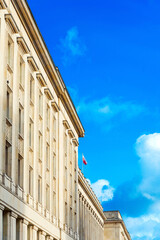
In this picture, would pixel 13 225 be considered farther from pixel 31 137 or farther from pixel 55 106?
pixel 55 106

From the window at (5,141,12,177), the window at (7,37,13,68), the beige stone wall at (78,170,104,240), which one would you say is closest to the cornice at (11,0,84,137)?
the window at (7,37,13,68)

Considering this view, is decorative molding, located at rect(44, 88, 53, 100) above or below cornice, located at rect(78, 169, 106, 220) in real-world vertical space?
below

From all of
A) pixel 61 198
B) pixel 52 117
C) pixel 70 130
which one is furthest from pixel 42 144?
pixel 70 130

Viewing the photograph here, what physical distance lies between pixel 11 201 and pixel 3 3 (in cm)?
1276

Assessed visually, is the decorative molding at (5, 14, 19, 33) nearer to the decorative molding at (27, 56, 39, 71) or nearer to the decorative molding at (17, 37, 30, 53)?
the decorative molding at (17, 37, 30, 53)

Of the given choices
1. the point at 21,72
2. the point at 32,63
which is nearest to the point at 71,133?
the point at 32,63

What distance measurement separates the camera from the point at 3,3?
117 ft

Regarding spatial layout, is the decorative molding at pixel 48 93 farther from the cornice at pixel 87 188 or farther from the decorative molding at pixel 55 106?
the cornice at pixel 87 188

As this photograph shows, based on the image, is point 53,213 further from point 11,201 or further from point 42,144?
point 11,201

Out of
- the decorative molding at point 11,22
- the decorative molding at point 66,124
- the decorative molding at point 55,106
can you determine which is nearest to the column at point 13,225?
the decorative molding at point 11,22

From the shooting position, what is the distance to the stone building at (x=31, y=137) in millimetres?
36000

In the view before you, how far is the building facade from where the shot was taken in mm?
35938

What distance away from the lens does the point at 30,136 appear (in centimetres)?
4391

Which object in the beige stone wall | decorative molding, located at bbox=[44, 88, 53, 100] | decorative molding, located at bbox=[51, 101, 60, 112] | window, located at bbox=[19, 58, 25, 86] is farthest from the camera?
the beige stone wall
